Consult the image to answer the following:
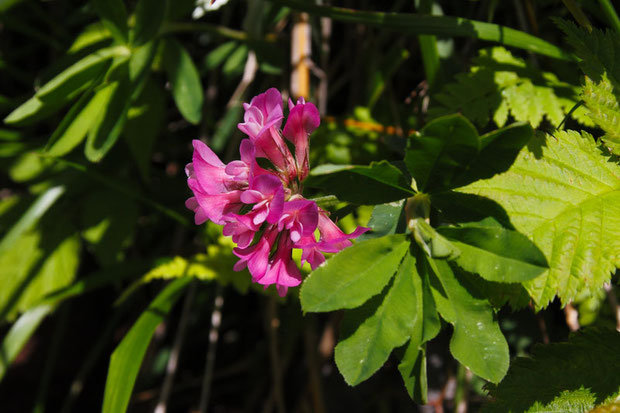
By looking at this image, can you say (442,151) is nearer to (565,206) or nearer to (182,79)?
(565,206)

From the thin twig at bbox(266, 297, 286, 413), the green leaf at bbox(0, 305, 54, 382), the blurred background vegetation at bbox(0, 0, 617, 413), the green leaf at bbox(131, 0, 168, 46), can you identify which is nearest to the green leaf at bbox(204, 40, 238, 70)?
the blurred background vegetation at bbox(0, 0, 617, 413)

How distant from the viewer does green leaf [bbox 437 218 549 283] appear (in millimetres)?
677

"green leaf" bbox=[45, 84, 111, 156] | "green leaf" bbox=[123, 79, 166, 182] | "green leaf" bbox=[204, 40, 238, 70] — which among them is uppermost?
"green leaf" bbox=[45, 84, 111, 156]

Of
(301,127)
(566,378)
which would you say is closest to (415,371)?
(566,378)

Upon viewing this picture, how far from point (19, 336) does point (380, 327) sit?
1.33 metres

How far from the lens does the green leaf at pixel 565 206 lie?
0.80 meters

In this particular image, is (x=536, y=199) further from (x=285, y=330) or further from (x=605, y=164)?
(x=285, y=330)

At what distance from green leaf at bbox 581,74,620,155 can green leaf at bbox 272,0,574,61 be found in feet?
0.80

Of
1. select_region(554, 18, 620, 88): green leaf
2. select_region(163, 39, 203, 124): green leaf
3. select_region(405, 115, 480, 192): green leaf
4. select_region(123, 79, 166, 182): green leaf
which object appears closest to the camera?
select_region(405, 115, 480, 192): green leaf

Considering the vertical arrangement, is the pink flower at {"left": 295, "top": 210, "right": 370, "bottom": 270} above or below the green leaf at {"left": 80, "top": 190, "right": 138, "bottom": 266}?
→ above

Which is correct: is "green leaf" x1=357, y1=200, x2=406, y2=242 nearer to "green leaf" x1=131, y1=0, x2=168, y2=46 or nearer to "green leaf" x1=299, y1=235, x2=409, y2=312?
"green leaf" x1=299, y1=235, x2=409, y2=312

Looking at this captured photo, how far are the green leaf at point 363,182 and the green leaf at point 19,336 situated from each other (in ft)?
4.18

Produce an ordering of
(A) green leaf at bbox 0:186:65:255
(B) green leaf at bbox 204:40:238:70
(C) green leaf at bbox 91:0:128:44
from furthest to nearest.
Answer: (B) green leaf at bbox 204:40:238:70
(A) green leaf at bbox 0:186:65:255
(C) green leaf at bbox 91:0:128:44

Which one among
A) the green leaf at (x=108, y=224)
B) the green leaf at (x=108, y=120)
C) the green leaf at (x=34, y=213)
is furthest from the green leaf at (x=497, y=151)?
the green leaf at (x=34, y=213)
